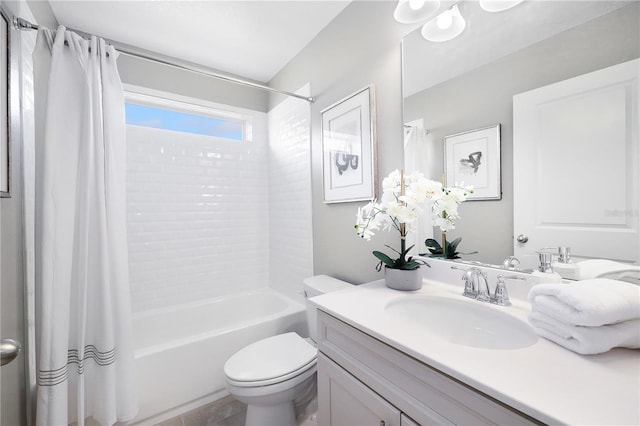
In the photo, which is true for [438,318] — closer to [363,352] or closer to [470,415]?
[363,352]

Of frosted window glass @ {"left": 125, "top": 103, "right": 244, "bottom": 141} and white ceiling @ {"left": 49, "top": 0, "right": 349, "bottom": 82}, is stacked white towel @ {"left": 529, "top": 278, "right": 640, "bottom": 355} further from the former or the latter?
frosted window glass @ {"left": 125, "top": 103, "right": 244, "bottom": 141}

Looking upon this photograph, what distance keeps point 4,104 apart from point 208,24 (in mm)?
1336

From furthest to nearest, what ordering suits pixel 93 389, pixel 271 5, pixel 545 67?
pixel 271 5 < pixel 93 389 < pixel 545 67

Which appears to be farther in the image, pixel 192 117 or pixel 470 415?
pixel 192 117

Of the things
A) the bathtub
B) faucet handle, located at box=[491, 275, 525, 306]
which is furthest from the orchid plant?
the bathtub

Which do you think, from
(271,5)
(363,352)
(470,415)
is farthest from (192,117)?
(470,415)

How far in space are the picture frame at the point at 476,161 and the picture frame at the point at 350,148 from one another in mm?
442

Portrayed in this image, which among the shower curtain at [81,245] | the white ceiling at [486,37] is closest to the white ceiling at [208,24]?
the shower curtain at [81,245]

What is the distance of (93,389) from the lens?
1413 millimetres

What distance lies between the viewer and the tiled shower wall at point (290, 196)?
2.19 meters

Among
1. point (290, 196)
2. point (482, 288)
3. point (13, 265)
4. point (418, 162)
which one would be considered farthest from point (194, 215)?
point (482, 288)

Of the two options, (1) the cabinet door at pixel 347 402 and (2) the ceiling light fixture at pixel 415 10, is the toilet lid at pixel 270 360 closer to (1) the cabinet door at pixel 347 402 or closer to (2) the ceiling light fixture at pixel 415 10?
(1) the cabinet door at pixel 347 402

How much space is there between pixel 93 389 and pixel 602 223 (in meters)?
2.35

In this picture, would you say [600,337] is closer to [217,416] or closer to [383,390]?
[383,390]
